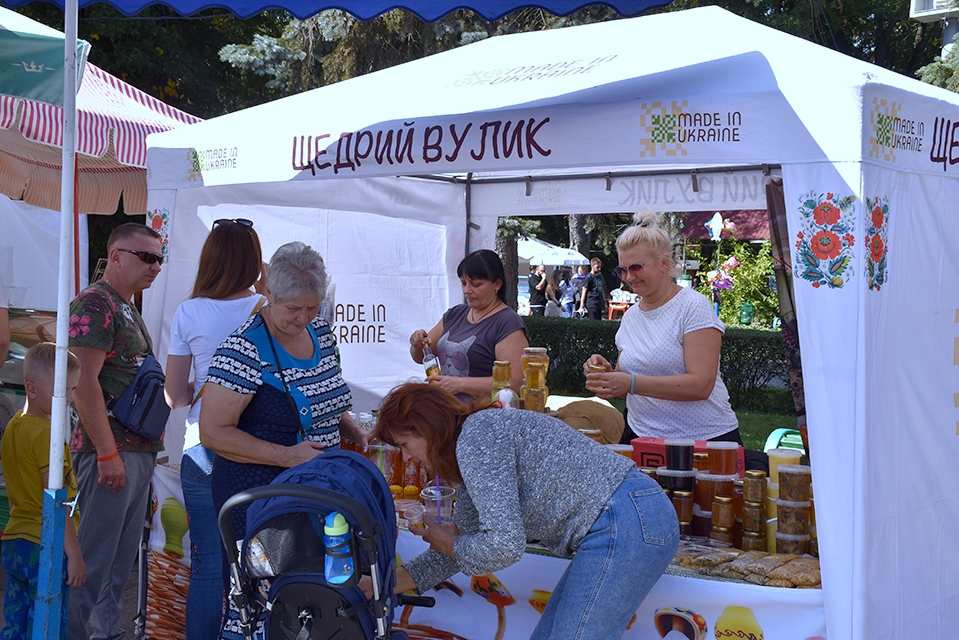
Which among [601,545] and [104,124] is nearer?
[601,545]

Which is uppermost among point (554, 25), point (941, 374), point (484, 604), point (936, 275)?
point (554, 25)

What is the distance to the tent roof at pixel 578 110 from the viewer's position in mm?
2486

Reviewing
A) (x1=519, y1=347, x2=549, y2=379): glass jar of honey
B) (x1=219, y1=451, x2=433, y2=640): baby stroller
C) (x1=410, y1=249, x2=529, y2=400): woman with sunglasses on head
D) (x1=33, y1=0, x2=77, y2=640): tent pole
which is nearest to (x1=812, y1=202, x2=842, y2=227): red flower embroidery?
(x1=519, y1=347, x2=549, y2=379): glass jar of honey

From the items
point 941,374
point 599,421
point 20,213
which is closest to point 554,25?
point 20,213

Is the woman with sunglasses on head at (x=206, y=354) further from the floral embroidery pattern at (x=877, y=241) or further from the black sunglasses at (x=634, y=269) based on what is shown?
the floral embroidery pattern at (x=877, y=241)

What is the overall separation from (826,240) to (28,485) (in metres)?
2.74

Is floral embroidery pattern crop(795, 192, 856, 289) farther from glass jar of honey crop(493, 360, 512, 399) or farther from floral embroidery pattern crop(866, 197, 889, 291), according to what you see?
glass jar of honey crop(493, 360, 512, 399)

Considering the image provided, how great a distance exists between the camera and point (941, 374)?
2.88 m

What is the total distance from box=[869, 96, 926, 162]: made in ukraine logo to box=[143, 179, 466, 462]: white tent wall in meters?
3.56

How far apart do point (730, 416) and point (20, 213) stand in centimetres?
666

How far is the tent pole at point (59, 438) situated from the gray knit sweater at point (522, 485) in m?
1.20

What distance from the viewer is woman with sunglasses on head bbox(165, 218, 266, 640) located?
10.2 ft

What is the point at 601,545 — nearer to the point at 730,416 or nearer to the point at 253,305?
the point at 730,416

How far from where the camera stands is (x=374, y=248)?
581cm
